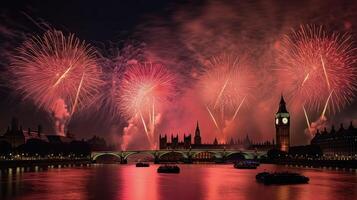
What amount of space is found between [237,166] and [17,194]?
9191 cm

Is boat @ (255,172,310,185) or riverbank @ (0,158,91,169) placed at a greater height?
boat @ (255,172,310,185)

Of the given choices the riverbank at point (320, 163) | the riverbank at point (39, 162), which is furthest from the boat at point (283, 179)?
the riverbank at point (39, 162)

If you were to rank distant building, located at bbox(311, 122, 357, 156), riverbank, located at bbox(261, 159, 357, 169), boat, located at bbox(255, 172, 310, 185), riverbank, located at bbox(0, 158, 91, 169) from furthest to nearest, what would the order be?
distant building, located at bbox(311, 122, 357, 156)
riverbank, located at bbox(261, 159, 357, 169)
riverbank, located at bbox(0, 158, 91, 169)
boat, located at bbox(255, 172, 310, 185)

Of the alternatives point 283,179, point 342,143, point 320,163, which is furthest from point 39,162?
point 342,143

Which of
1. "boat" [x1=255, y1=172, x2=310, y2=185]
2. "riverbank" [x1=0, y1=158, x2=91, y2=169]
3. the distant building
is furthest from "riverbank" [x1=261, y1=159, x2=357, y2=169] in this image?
"riverbank" [x1=0, y1=158, x2=91, y2=169]

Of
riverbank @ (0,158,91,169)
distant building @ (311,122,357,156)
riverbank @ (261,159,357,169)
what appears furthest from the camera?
distant building @ (311,122,357,156)

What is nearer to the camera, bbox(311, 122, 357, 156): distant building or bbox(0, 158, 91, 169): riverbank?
bbox(0, 158, 91, 169): riverbank

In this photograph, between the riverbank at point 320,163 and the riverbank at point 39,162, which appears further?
the riverbank at point 320,163

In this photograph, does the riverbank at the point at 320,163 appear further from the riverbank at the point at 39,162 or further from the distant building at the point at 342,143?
the riverbank at the point at 39,162

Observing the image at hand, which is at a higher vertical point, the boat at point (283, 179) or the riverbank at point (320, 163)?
the boat at point (283, 179)

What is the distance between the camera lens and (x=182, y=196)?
52.1 meters

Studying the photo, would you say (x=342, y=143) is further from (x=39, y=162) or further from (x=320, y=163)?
(x=39, y=162)

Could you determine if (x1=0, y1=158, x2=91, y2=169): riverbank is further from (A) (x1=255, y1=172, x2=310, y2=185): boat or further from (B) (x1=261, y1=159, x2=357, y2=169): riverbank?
(A) (x1=255, y1=172, x2=310, y2=185): boat

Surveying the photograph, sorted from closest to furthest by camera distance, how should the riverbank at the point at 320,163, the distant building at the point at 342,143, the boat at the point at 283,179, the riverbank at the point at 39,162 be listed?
the boat at the point at 283,179, the riverbank at the point at 39,162, the riverbank at the point at 320,163, the distant building at the point at 342,143
